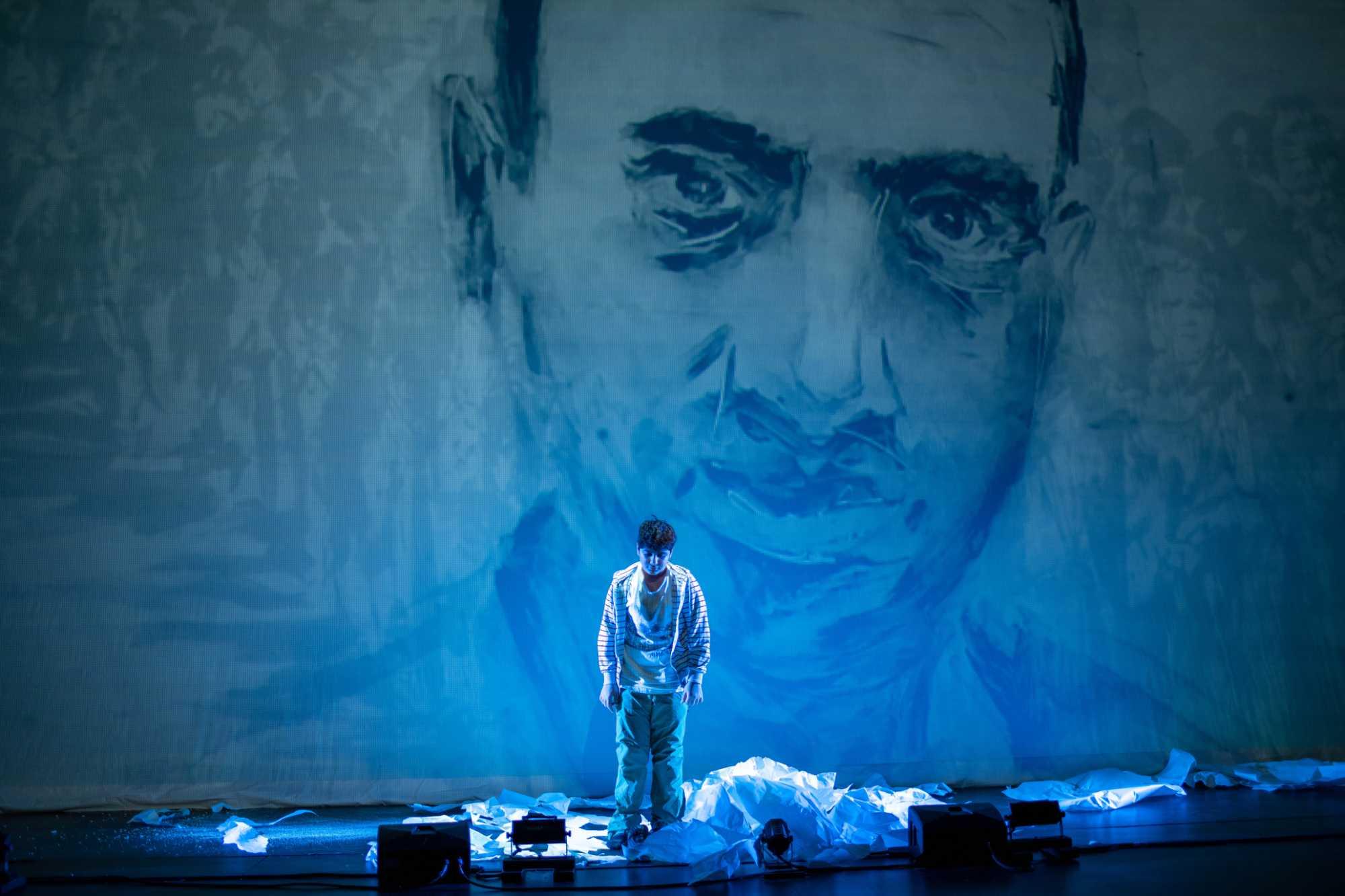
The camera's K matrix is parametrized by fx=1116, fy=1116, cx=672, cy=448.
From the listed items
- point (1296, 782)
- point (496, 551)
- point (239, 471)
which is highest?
point (239, 471)

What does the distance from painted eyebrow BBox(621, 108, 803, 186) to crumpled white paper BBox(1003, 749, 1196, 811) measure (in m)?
3.10

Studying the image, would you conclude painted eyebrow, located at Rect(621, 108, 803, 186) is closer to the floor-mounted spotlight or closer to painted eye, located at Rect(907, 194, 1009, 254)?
painted eye, located at Rect(907, 194, 1009, 254)

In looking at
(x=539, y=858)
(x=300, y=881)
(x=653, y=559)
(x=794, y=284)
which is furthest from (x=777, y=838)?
(x=794, y=284)

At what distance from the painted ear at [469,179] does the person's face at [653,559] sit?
1635 millimetres

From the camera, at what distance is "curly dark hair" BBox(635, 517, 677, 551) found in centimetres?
432

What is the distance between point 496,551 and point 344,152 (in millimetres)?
2024

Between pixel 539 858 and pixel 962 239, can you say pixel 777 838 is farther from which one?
pixel 962 239

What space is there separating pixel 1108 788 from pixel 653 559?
249 cm

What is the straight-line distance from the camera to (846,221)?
547cm

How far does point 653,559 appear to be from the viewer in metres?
4.33

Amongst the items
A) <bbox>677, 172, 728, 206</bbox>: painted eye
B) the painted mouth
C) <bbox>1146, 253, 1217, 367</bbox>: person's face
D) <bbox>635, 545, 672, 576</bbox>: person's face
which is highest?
<bbox>677, 172, 728, 206</bbox>: painted eye

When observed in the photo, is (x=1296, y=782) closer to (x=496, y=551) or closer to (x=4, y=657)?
(x=496, y=551)

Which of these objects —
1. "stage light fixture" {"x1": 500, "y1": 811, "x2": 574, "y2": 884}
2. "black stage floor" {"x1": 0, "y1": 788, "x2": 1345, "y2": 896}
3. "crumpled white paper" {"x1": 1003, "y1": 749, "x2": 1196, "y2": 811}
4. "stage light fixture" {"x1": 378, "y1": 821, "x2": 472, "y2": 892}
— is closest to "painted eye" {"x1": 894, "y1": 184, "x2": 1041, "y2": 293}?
"crumpled white paper" {"x1": 1003, "y1": 749, "x2": 1196, "y2": 811}

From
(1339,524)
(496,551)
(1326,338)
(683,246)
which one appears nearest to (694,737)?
(496,551)
